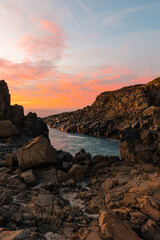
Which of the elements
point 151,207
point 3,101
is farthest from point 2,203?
point 3,101

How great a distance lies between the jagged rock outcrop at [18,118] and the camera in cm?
3512

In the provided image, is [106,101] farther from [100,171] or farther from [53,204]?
[53,204]

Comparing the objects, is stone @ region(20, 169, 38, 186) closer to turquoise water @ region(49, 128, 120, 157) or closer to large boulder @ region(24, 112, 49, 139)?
turquoise water @ region(49, 128, 120, 157)

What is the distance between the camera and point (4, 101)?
35.5 metres

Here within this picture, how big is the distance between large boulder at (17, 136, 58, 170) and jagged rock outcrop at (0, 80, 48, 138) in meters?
21.7

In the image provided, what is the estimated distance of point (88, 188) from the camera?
39.0 feet

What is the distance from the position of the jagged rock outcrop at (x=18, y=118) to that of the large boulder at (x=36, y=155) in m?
21.7

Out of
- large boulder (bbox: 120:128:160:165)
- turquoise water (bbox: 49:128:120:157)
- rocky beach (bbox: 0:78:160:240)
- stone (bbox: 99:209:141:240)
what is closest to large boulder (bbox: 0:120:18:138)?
turquoise water (bbox: 49:128:120:157)

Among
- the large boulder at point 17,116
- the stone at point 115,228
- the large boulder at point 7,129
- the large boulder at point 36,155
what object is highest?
the large boulder at point 17,116

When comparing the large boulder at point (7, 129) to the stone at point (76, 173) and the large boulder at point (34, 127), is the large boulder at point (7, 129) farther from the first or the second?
the stone at point (76, 173)

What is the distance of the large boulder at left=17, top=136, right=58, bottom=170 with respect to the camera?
1274 cm

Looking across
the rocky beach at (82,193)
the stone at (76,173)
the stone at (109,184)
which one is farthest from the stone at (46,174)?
the stone at (109,184)

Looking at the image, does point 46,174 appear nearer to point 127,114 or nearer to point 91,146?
point 91,146

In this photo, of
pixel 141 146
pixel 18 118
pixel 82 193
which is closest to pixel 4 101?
pixel 18 118
